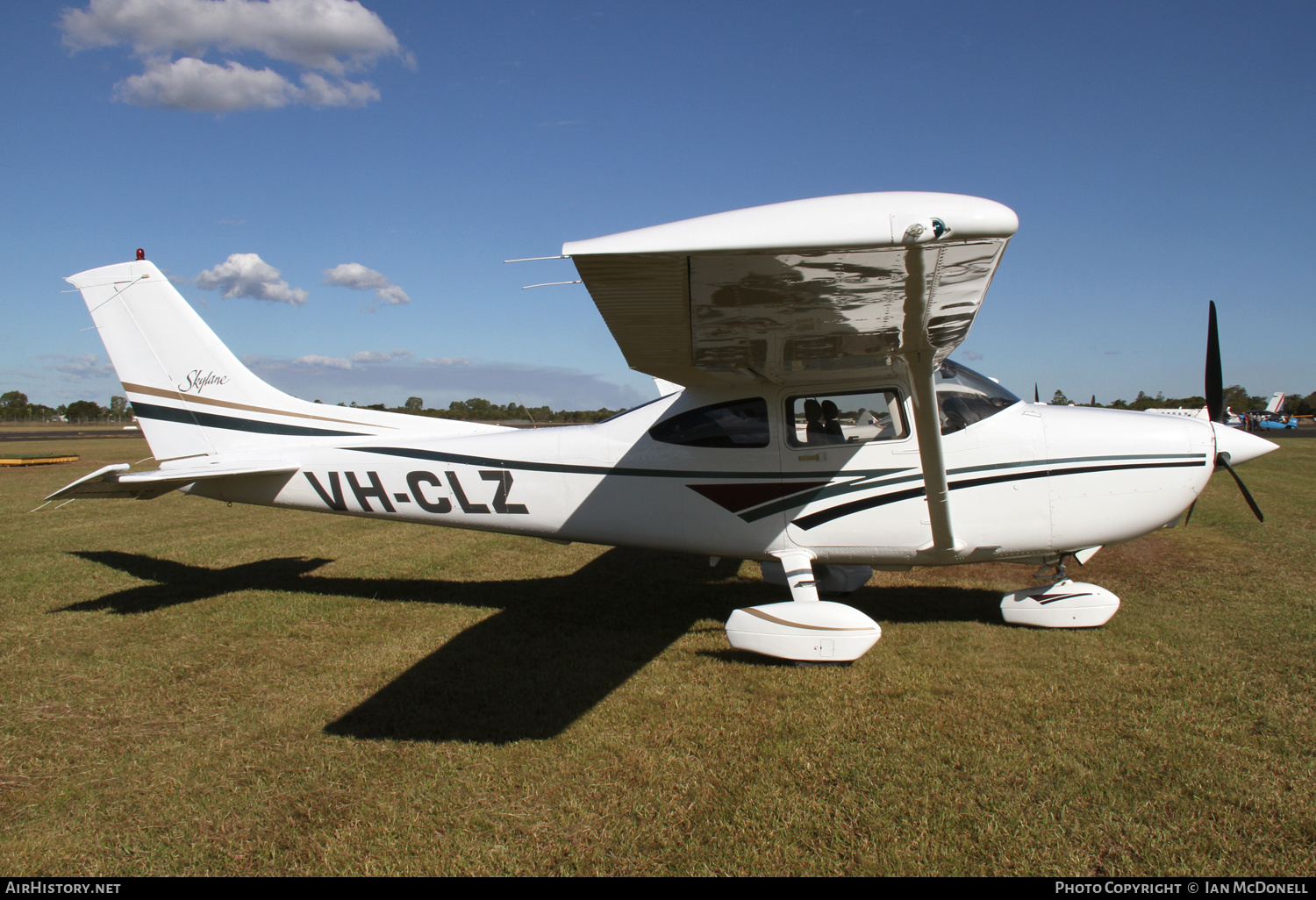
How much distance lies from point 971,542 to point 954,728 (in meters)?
1.69

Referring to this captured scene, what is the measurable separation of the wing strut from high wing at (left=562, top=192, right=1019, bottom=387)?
0.02 metres

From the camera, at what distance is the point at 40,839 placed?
2.93 meters

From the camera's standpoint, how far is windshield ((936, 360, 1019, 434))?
16.4 feet

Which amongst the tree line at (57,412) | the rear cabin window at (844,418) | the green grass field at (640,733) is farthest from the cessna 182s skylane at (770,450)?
the tree line at (57,412)

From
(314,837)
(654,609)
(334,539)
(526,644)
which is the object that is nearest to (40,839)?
(314,837)

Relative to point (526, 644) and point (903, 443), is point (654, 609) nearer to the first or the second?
point (526, 644)

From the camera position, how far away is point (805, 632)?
4.48m

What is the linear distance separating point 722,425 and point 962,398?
1.82m

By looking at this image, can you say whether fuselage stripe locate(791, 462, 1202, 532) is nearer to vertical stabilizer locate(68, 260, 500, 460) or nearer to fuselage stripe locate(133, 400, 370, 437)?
vertical stabilizer locate(68, 260, 500, 460)

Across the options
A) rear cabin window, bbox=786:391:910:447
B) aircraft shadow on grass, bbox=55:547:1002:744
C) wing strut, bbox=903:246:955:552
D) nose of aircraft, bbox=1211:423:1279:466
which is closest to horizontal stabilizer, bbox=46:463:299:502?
aircraft shadow on grass, bbox=55:547:1002:744

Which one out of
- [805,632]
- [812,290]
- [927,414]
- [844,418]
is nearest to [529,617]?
[805,632]

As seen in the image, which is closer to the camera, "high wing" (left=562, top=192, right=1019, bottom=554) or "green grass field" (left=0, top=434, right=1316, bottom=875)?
"high wing" (left=562, top=192, right=1019, bottom=554)

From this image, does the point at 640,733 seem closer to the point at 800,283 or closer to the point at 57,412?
the point at 800,283

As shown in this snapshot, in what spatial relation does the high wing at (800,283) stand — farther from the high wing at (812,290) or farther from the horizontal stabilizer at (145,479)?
the horizontal stabilizer at (145,479)
